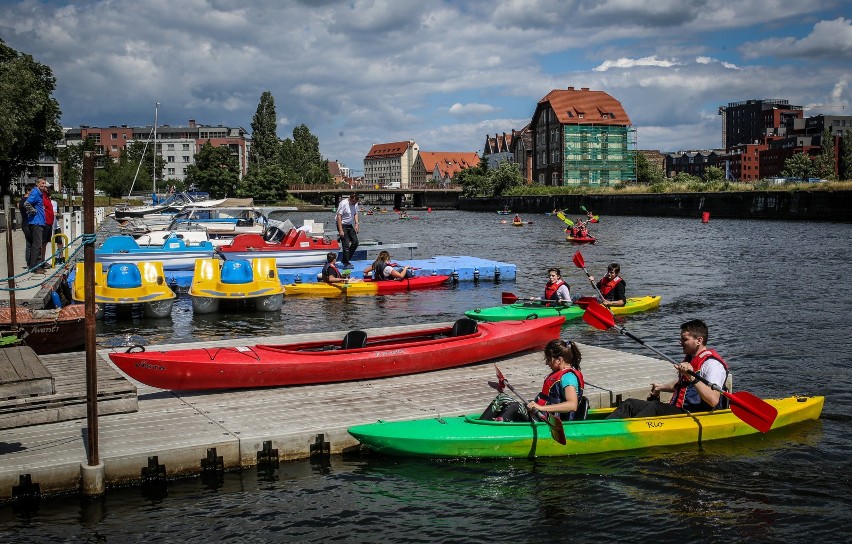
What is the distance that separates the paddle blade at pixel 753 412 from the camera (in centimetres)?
1005

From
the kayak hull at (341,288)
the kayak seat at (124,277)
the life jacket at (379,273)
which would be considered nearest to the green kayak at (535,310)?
the kayak hull at (341,288)

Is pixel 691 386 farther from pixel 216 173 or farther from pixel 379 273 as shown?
pixel 216 173

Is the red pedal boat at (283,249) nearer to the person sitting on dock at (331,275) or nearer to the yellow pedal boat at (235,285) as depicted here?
the person sitting on dock at (331,275)

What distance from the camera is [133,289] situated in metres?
20.1

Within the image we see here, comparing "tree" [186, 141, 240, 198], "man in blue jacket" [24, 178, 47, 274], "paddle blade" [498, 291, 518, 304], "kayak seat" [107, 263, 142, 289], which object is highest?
"tree" [186, 141, 240, 198]

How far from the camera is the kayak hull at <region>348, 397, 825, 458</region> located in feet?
32.0

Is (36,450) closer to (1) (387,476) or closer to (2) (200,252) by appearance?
(1) (387,476)

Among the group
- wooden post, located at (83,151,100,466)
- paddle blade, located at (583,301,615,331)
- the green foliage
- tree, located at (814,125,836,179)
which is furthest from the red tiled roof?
wooden post, located at (83,151,100,466)

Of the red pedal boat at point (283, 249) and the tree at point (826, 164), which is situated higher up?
the tree at point (826, 164)

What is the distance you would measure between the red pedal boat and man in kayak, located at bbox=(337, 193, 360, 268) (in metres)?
1.59

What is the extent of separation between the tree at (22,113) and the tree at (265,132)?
2467 inches

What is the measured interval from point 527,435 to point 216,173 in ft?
378

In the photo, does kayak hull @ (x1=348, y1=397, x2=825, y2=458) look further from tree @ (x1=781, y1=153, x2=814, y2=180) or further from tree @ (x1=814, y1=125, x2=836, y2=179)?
tree @ (x1=781, y1=153, x2=814, y2=180)

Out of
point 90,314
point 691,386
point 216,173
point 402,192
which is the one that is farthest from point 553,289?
point 402,192
